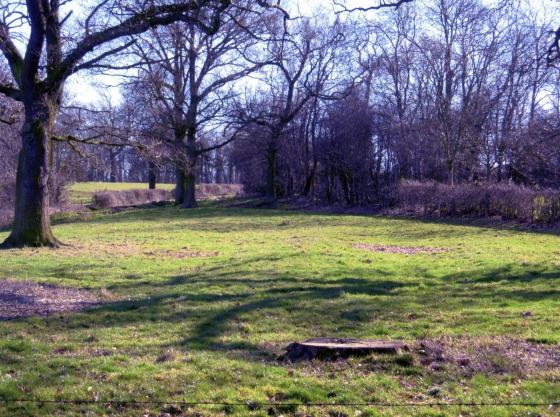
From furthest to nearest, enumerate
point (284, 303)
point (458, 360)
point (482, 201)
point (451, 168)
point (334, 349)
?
point (451, 168)
point (482, 201)
point (284, 303)
point (334, 349)
point (458, 360)

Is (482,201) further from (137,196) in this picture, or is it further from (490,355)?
(137,196)

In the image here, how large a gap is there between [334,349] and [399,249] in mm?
13145

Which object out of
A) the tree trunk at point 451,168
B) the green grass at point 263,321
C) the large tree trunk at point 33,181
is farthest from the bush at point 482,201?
the large tree trunk at point 33,181

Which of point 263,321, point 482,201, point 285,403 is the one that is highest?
point 482,201

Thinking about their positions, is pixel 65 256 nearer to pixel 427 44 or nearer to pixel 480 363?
pixel 480 363

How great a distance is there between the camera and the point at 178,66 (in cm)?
4297

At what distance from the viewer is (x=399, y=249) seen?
19219mm

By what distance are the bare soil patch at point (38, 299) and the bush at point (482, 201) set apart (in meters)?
21.9

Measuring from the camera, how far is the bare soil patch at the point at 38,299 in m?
9.16

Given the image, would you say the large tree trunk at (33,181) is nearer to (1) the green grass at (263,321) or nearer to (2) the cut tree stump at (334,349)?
(1) the green grass at (263,321)

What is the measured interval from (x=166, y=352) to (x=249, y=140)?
4183 cm

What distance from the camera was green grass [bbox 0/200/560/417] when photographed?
5402 millimetres

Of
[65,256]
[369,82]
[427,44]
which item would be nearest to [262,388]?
[65,256]

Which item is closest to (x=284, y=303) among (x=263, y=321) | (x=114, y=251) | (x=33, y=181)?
(x=263, y=321)
